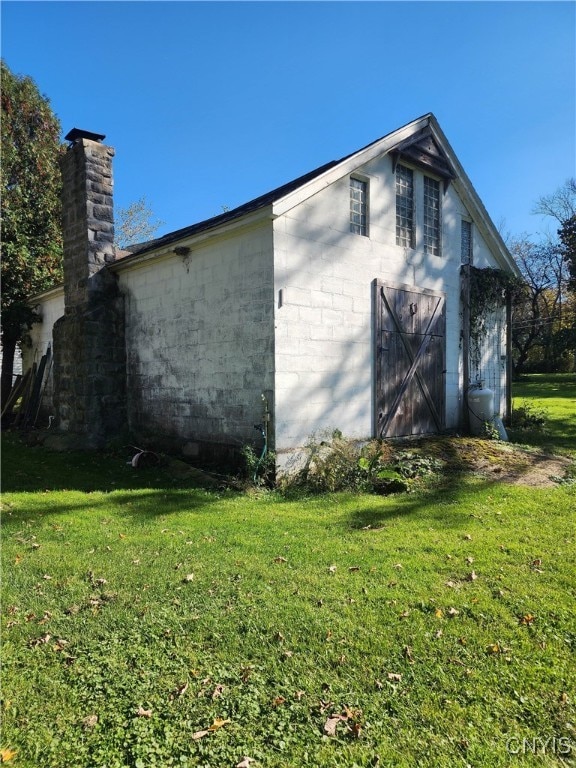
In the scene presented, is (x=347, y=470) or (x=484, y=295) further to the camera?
(x=484, y=295)

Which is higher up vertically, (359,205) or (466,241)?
(466,241)

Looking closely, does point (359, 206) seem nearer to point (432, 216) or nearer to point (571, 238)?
point (432, 216)

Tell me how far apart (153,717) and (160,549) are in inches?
93.7

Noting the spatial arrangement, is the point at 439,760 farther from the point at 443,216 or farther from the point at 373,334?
the point at 443,216

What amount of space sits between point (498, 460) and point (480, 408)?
240 centimetres

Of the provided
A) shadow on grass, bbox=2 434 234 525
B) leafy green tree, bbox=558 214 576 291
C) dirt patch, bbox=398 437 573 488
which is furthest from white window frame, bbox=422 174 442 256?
leafy green tree, bbox=558 214 576 291

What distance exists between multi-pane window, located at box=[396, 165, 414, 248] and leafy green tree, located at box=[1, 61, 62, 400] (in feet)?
38.6

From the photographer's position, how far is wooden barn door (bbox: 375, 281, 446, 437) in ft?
30.0

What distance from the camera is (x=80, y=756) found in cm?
223

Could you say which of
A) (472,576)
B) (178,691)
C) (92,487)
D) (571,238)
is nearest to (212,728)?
(178,691)

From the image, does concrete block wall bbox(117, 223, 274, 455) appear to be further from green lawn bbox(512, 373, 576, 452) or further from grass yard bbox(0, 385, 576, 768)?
green lawn bbox(512, 373, 576, 452)

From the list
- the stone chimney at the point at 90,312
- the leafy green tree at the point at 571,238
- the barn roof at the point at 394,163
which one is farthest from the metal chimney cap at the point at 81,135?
the leafy green tree at the point at 571,238

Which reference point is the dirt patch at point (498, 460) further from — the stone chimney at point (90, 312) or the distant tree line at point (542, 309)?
the distant tree line at point (542, 309)

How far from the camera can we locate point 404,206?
392 inches
